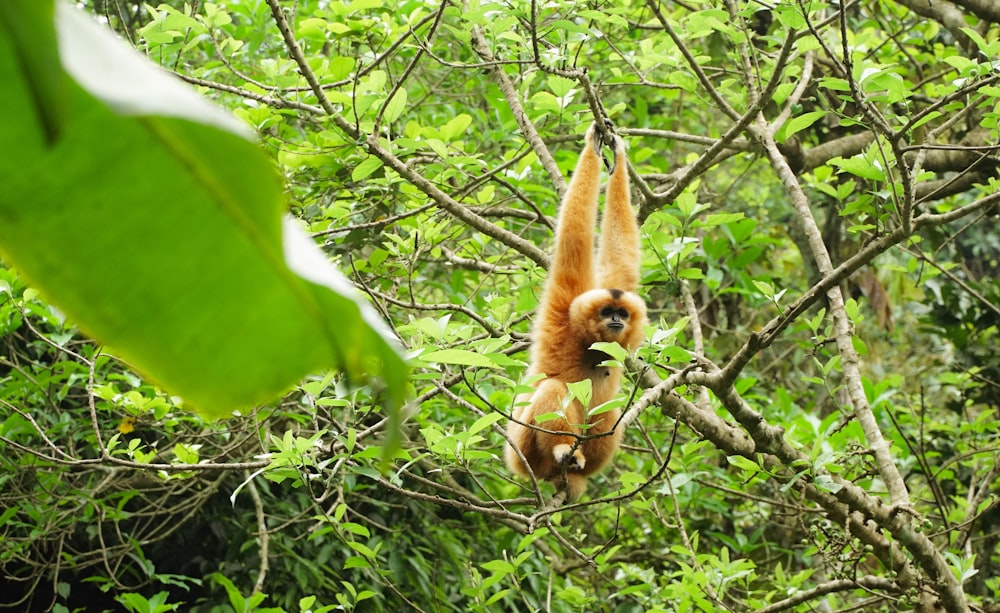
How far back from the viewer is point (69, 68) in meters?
0.43

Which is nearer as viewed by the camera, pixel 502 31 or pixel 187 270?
pixel 187 270

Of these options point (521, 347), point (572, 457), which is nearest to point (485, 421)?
point (572, 457)

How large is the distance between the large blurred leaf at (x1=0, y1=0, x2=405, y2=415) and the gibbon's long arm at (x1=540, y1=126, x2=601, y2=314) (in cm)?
406

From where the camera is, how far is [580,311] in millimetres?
4934

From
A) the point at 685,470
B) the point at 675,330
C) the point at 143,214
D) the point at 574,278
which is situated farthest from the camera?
the point at 685,470

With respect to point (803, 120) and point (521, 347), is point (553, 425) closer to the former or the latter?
point (521, 347)

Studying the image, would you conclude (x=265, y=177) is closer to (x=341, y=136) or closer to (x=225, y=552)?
(x=341, y=136)

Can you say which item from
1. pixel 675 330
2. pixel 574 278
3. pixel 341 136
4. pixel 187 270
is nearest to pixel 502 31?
pixel 341 136

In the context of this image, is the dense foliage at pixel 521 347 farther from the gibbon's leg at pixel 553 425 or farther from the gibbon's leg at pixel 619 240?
the gibbon's leg at pixel 553 425

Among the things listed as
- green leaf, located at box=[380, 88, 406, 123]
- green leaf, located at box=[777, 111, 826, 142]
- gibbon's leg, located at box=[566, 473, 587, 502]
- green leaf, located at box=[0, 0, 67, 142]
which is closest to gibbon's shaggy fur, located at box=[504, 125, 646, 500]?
gibbon's leg, located at box=[566, 473, 587, 502]

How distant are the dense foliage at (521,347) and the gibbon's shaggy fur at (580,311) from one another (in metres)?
0.20

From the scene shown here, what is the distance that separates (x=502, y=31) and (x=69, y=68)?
4110 mm

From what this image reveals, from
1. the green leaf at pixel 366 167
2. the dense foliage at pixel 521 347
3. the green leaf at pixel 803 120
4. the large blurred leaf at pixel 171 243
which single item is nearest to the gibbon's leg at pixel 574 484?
the dense foliage at pixel 521 347

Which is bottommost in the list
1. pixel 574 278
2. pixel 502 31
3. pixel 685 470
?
pixel 685 470
